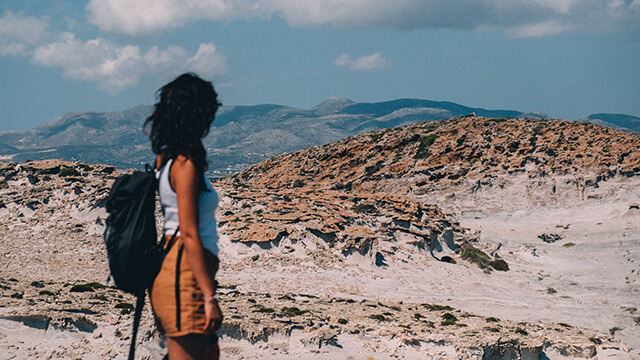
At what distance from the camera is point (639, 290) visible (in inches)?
1053

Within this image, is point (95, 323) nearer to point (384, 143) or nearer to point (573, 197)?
point (573, 197)

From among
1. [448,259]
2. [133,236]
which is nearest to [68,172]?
[448,259]

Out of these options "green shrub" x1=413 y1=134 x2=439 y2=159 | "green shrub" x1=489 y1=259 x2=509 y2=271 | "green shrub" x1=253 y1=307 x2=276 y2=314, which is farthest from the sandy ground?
"green shrub" x1=413 y1=134 x2=439 y2=159

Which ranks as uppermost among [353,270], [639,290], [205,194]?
[205,194]

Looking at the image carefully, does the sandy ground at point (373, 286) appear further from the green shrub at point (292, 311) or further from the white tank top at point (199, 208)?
the white tank top at point (199, 208)

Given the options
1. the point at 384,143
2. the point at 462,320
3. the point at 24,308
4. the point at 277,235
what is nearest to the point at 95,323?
the point at 24,308

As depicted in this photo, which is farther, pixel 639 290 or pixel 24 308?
pixel 639 290

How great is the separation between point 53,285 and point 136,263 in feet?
53.8

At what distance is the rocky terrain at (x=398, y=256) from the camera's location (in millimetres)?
13477

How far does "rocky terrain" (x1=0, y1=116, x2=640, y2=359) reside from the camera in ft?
44.2

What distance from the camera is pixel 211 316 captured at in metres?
3.85

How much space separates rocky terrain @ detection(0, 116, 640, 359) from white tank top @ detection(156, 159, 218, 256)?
1.15m

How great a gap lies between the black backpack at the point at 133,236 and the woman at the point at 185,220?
117 mm

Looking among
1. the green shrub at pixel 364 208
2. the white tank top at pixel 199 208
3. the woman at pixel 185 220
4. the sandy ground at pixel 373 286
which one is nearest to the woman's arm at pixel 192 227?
the woman at pixel 185 220
